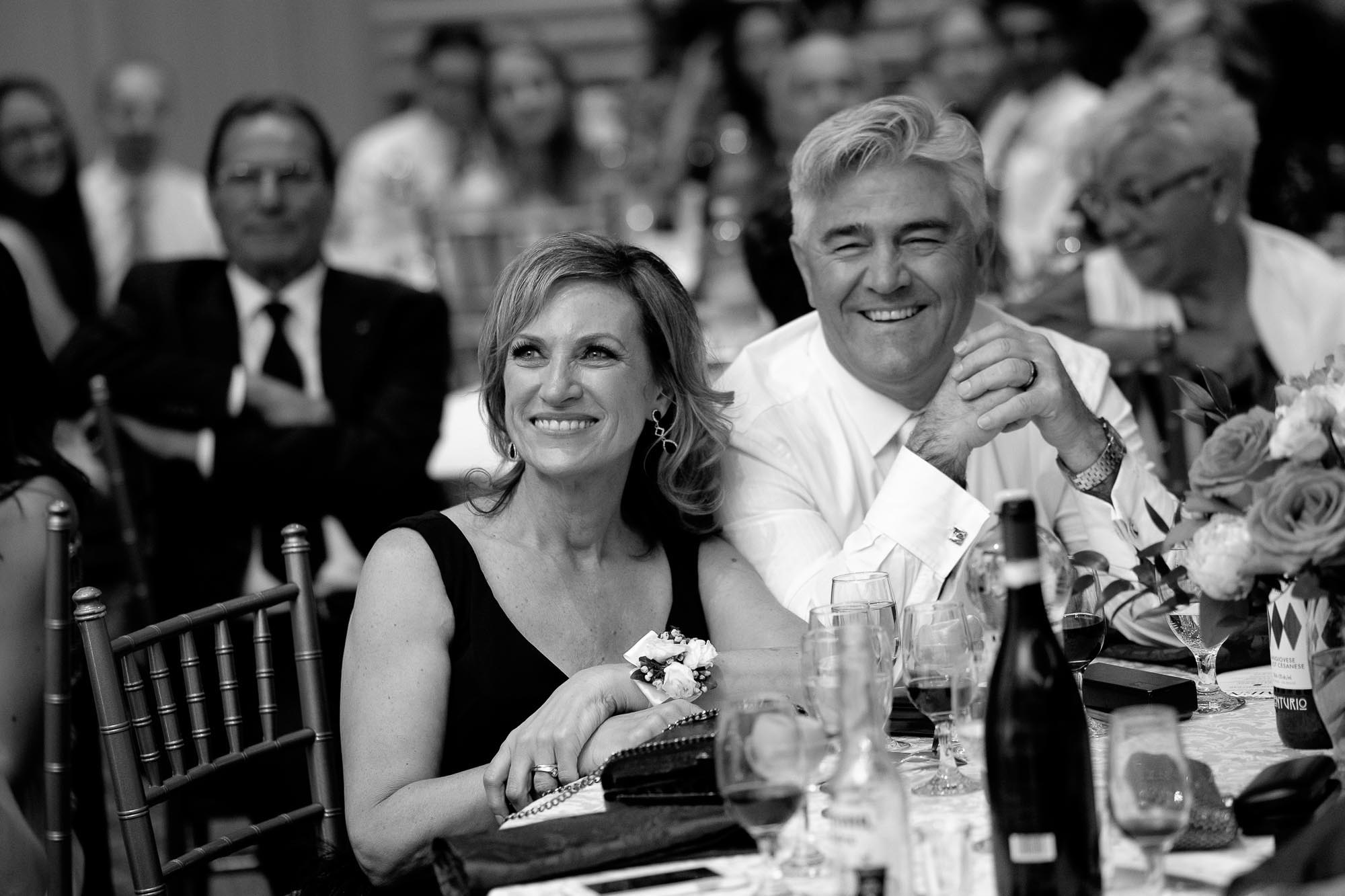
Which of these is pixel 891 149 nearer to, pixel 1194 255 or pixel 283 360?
pixel 1194 255

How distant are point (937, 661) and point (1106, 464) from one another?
33.7 inches

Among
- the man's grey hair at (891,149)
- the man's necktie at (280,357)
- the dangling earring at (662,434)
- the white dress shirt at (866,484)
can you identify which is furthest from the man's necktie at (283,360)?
the man's grey hair at (891,149)

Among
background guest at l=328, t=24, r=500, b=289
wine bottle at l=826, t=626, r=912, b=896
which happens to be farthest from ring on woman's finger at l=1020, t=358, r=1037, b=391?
background guest at l=328, t=24, r=500, b=289

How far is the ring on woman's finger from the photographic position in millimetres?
2473

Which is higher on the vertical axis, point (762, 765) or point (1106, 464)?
point (1106, 464)

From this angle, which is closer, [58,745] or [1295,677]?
[1295,677]

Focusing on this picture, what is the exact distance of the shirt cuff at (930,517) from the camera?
249 cm

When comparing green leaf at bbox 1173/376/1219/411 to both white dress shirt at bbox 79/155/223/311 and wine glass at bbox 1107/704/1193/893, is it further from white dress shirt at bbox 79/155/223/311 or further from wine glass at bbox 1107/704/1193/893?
white dress shirt at bbox 79/155/223/311

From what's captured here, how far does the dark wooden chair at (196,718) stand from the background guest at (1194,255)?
2.18 metres

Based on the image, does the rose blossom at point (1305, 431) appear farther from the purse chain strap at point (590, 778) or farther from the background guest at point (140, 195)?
the background guest at point (140, 195)

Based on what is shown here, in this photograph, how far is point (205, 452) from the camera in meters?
4.02

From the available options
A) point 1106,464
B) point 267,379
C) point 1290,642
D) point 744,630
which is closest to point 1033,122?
point 267,379

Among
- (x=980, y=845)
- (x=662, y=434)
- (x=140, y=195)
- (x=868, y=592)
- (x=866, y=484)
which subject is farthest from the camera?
(x=140, y=195)

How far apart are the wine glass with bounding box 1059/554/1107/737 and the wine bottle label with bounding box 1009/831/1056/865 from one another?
0.55 meters
